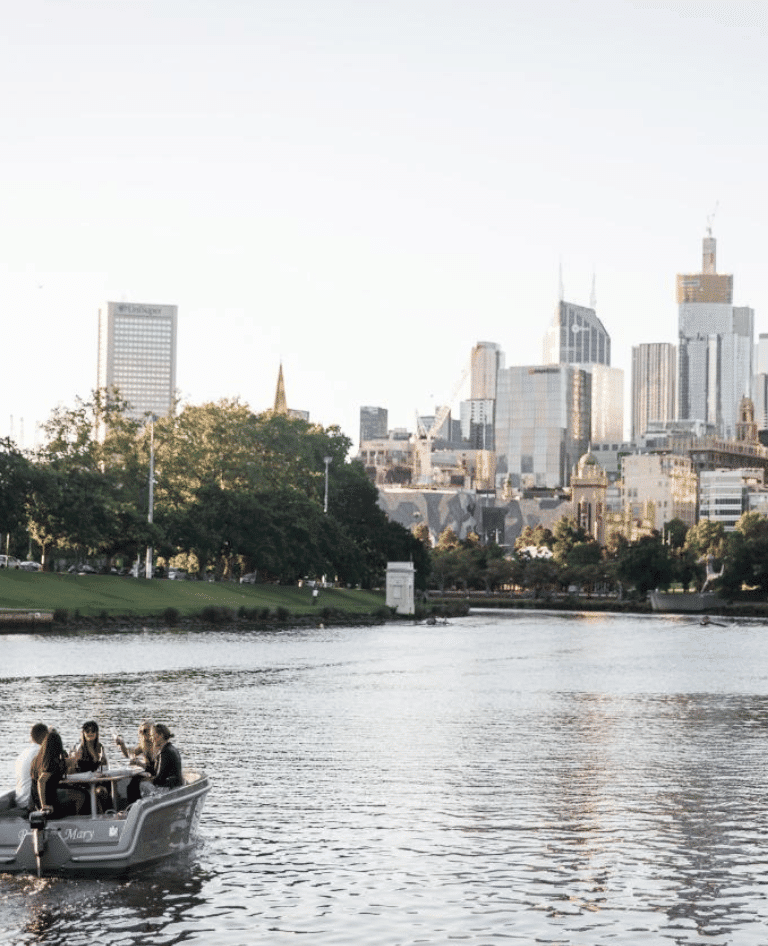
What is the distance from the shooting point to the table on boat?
97.6 feet

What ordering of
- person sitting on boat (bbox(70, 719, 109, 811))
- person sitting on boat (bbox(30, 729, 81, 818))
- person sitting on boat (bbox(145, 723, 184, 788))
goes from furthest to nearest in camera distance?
person sitting on boat (bbox(145, 723, 184, 788)), person sitting on boat (bbox(70, 719, 109, 811)), person sitting on boat (bbox(30, 729, 81, 818))

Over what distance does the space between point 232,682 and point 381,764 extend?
3060 centimetres

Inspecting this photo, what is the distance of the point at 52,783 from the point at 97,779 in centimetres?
87

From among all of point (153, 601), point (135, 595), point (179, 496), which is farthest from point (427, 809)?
point (179, 496)

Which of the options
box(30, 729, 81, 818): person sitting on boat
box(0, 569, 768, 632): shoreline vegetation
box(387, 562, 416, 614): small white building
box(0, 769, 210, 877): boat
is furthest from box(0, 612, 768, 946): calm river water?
box(387, 562, 416, 614): small white building

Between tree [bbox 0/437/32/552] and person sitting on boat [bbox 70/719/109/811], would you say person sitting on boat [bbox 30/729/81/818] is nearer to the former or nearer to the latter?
person sitting on boat [bbox 70/719/109/811]

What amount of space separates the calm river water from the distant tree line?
55934mm

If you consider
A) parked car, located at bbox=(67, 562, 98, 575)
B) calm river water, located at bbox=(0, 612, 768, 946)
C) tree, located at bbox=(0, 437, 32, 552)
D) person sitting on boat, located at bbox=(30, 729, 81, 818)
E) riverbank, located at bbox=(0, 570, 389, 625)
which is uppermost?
tree, located at bbox=(0, 437, 32, 552)

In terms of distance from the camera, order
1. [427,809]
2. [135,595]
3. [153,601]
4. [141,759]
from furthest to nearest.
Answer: [135,595] < [153,601] < [427,809] < [141,759]

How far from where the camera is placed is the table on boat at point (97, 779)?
29752 mm

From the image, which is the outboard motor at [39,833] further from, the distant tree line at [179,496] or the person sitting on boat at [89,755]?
the distant tree line at [179,496]

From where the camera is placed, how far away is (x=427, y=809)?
37531 millimetres

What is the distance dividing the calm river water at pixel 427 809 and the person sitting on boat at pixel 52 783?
1.43 meters

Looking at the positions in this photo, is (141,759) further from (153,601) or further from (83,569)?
(83,569)
